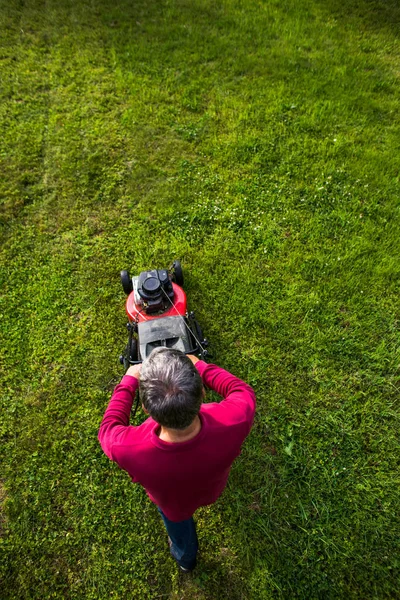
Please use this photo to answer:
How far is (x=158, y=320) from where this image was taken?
3.52 meters

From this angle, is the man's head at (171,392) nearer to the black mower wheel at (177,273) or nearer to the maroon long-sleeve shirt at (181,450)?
the maroon long-sleeve shirt at (181,450)

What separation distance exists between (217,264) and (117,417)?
2.70m

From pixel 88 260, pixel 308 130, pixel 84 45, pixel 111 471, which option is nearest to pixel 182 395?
pixel 111 471

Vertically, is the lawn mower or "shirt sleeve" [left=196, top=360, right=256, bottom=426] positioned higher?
"shirt sleeve" [left=196, top=360, right=256, bottom=426]

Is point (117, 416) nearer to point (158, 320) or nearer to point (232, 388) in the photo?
point (232, 388)

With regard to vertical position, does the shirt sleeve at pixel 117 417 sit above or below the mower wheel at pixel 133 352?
above

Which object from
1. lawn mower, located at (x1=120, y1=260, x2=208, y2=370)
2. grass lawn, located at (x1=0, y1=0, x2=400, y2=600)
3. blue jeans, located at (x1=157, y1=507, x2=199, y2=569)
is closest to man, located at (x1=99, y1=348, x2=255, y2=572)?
blue jeans, located at (x1=157, y1=507, x2=199, y2=569)

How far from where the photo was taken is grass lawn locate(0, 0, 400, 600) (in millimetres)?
3363

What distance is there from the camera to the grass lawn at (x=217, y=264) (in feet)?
11.0

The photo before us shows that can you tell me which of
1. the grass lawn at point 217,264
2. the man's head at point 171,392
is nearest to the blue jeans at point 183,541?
the grass lawn at point 217,264

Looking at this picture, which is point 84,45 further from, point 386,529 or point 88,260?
point 386,529

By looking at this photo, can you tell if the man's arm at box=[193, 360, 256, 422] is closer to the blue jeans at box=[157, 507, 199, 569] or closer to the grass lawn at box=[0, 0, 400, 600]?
the blue jeans at box=[157, 507, 199, 569]

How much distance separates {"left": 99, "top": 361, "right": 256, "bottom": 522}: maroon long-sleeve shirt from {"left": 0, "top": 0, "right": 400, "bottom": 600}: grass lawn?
1.30 meters

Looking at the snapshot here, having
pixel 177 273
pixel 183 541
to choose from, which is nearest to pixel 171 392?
pixel 183 541
